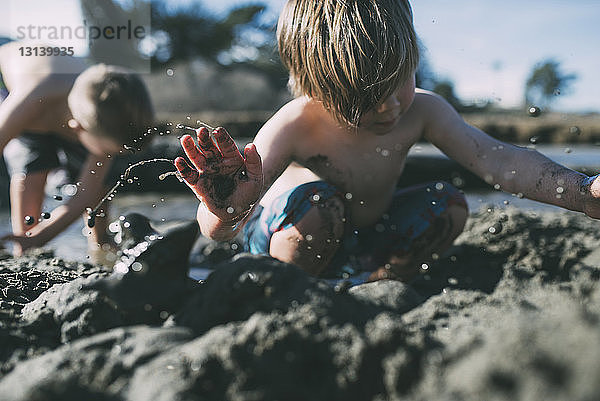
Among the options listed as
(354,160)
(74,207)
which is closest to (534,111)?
(354,160)

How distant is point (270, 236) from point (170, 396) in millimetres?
1333

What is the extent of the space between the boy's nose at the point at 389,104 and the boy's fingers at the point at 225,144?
67 centimetres

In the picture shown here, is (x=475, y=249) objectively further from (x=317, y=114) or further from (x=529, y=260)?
(x=317, y=114)

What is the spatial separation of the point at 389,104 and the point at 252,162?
2.13 feet

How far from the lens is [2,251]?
319 centimetres

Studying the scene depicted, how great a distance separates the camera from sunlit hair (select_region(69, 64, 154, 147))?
9.99 ft

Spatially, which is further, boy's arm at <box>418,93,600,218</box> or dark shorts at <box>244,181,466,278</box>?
dark shorts at <box>244,181,466,278</box>

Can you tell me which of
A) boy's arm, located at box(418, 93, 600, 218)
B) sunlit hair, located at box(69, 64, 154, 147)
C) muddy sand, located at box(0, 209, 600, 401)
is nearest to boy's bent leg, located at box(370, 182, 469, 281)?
boy's arm, located at box(418, 93, 600, 218)

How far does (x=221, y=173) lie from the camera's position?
5.21 ft

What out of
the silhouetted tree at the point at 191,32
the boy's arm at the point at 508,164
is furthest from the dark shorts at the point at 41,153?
the silhouetted tree at the point at 191,32

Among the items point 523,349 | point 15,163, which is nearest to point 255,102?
point 15,163

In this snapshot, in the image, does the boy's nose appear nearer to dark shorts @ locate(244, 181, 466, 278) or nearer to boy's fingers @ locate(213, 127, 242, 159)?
dark shorts @ locate(244, 181, 466, 278)

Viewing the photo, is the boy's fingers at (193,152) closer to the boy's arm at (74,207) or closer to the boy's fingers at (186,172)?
the boy's fingers at (186,172)

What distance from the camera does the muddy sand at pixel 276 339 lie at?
0.83m
